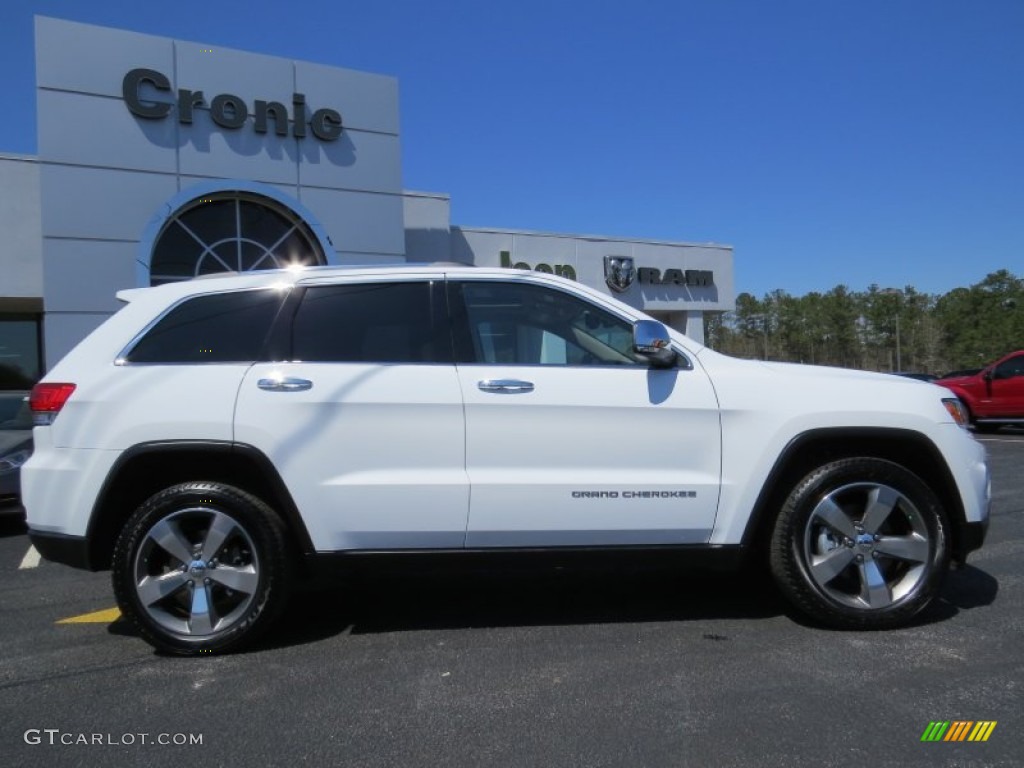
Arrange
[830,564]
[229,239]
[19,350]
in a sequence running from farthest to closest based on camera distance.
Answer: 1. [19,350]
2. [229,239]
3. [830,564]

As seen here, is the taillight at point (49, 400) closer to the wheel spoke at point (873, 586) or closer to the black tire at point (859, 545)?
the black tire at point (859, 545)

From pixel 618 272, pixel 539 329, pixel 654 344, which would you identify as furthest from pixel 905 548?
pixel 618 272

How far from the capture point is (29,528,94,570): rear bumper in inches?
147

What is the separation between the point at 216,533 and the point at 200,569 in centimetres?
19

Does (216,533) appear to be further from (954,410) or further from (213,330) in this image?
(954,410)

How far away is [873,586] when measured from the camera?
3889mm

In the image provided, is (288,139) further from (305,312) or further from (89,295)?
(305,312)

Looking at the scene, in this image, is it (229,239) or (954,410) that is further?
(229,239)

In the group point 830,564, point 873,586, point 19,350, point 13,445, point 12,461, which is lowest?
point 873,586

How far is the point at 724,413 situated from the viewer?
385 centimetres

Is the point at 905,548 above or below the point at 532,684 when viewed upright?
above

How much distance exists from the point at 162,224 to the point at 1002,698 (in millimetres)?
14753

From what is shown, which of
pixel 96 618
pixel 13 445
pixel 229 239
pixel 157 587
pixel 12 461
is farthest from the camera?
pixel 229 239

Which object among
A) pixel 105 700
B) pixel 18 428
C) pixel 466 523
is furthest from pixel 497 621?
pixel 18 428
